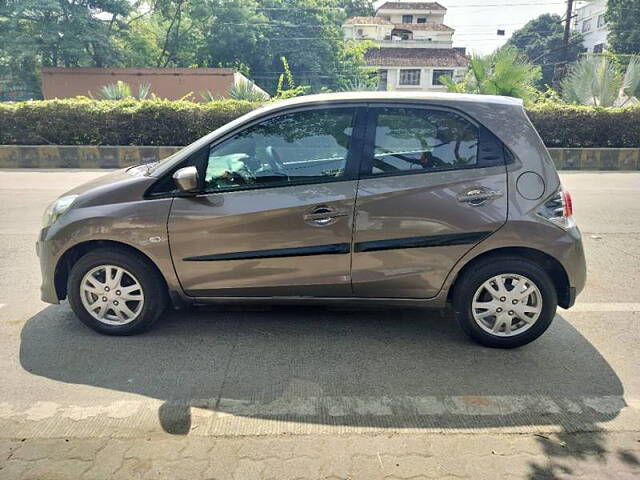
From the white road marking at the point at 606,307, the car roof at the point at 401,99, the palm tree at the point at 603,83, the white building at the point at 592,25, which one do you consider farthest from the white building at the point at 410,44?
the car roof at the point at 401,99

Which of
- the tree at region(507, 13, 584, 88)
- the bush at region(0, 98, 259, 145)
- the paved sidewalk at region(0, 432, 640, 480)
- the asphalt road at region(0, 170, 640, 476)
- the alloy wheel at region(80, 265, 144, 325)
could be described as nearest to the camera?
the paved sidewalk at region(0, 432, 640, 480)

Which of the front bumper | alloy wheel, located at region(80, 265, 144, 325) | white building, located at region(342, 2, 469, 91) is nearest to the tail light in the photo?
alloy wheel, located at region(80, 265, 144, 325)

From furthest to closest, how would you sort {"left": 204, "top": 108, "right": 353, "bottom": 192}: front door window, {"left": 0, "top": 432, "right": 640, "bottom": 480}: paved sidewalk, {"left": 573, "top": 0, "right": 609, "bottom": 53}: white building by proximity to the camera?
{"left": 573, "top": 0, "right": 609, "bottom": 53}: white building
{"left": 204, "top": 108, "right": 353, "bottom": 192}: front door window
{"left": 0, "top": 432, "right": 640, "bottom": 480}: paved sidewalk

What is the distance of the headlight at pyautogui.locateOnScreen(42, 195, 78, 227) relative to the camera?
3.68m

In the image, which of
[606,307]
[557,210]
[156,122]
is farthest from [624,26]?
[557,210]

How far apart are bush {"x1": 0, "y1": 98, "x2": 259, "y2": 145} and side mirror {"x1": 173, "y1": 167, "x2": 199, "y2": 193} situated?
10.7 m

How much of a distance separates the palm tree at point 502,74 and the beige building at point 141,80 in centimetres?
1187

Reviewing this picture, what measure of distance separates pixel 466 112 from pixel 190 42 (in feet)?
107

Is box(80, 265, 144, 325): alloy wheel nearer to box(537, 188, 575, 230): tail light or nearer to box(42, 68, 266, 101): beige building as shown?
box(537, 188, 575, 230): tail light

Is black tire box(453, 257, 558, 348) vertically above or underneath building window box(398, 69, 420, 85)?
underneath

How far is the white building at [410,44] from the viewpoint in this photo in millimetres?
52188

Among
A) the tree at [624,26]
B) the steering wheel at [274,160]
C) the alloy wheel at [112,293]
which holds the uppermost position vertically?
the tree at [624,26]

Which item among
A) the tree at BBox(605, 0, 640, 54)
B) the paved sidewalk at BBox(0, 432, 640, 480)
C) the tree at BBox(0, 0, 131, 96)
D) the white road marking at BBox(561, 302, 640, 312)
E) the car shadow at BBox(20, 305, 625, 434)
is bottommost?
the paved sidewalk at BBox(0, 432, 640, 480)

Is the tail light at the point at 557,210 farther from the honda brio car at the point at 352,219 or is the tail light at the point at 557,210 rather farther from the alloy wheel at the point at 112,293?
the alloy wheel at the point at 112,293
